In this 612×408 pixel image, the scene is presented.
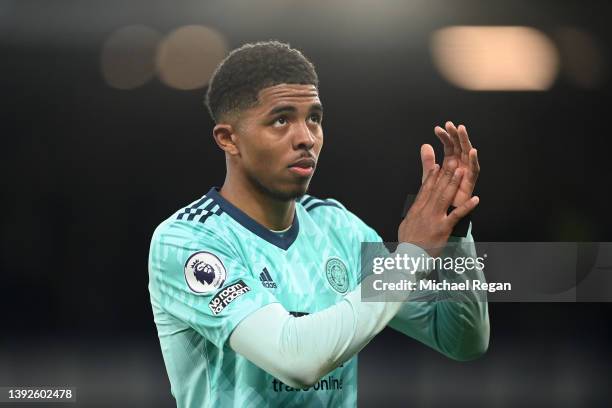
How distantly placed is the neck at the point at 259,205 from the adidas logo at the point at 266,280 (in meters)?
0.21

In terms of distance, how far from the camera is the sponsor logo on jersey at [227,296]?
2.67m

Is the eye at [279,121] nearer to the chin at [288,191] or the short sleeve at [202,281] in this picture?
the chin at [288,191]

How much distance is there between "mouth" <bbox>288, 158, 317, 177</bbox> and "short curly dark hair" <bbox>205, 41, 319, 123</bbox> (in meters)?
0.24

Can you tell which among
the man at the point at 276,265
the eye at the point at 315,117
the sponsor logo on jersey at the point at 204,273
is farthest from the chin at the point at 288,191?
the sponsor logo on jersey at the point at 204,273

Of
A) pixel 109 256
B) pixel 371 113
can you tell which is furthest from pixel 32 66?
pixel 371 113

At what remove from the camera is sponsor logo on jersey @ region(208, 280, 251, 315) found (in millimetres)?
2668

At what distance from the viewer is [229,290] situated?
2.69m

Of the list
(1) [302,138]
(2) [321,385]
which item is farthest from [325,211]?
(2) [321,385]

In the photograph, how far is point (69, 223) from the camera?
6363 mm

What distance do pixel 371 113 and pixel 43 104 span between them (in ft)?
7.72

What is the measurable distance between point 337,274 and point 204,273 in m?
0.48

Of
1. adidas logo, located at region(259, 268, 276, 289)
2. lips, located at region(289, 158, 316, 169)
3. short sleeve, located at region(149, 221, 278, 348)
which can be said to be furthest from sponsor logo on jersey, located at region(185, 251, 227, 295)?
lips, located at region(289, 158, 316, 169)

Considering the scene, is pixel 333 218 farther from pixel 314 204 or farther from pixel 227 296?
pixel 227 296

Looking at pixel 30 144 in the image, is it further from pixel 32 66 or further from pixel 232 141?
pixel 232 141
